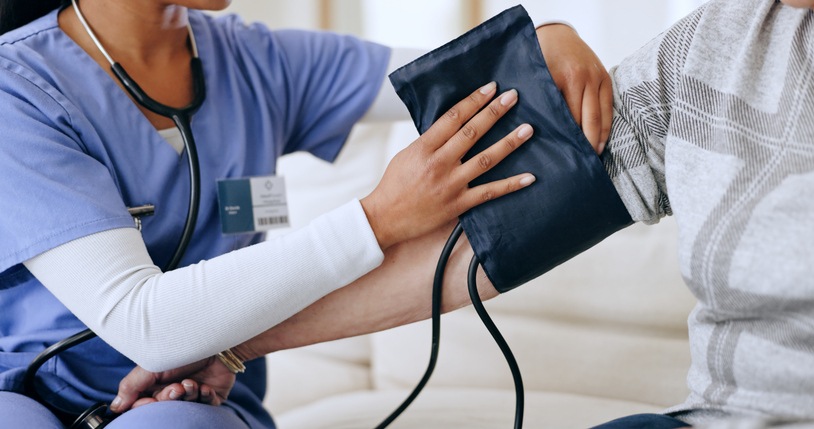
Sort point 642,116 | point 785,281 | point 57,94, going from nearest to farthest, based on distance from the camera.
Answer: point 785,281
point 642,116
point 57,94

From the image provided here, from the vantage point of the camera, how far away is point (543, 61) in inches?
41.0

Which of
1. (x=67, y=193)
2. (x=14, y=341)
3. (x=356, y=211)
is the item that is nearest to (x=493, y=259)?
(x=356, y=211)

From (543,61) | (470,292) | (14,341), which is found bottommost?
(14,341)

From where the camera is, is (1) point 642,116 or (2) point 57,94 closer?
(1) point 642,116

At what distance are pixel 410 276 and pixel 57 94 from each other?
540mm

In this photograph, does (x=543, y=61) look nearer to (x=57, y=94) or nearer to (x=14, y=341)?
(x=57, y=94)

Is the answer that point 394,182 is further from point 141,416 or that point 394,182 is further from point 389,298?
point 141,416

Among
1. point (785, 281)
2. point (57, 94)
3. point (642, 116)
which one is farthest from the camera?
point (57, 94)

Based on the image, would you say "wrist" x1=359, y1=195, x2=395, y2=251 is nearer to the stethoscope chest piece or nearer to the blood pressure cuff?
the blood pressure cuff

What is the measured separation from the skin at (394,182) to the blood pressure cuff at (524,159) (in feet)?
0.06

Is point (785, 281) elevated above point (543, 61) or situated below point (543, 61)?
below

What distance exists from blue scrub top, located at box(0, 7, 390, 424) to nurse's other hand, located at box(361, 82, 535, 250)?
0.34 m

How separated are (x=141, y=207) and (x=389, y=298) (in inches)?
14.6

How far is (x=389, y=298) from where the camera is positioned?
119 centimetres
